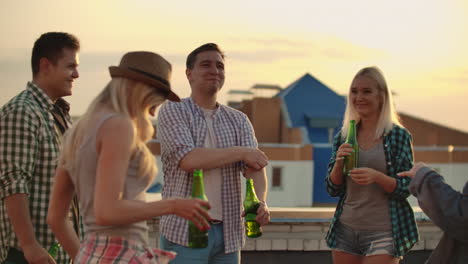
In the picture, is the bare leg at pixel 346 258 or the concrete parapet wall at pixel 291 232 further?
the concrete parapet wall at pixel 291 232

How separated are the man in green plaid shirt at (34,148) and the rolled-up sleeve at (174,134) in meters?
0.50

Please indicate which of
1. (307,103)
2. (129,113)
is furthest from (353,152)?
(307,103)

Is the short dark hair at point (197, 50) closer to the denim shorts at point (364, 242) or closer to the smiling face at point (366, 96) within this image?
the smiling face at point (366, 96)

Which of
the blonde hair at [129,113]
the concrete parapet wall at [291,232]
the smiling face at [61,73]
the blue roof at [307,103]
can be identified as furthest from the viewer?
the blue roof at [307,103]

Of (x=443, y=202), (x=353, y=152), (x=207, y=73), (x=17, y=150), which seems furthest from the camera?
(x=353, y=152)

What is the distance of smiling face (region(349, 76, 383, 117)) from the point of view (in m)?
3.75

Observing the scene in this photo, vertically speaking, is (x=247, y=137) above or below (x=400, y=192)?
above

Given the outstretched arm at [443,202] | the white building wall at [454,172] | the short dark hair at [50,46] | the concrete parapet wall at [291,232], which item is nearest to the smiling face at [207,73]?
the short dark hair at [50,46]

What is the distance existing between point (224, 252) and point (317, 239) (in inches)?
77.3

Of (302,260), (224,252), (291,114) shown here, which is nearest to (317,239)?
(302,260)

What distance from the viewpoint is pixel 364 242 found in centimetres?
367

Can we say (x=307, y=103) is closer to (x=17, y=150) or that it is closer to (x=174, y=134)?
(x=174, y=134)

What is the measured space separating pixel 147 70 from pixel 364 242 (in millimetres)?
1774

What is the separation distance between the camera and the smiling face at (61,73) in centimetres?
321
